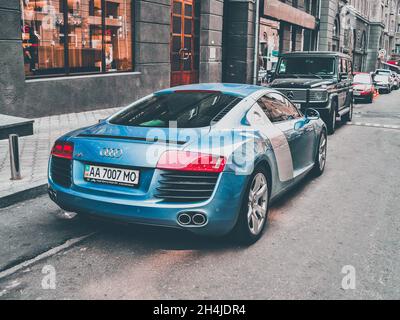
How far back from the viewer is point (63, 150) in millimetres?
4496

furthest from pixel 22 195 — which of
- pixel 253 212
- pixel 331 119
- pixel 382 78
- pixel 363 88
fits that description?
pixel 382 78

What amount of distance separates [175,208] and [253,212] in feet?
2.99

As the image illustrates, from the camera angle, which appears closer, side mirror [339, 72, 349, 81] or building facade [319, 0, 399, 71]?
side mirror [339, 72, 349, 81]

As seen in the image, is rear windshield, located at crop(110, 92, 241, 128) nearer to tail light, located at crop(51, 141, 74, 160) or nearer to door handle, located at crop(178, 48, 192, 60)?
tail light, located at crop(51, 141, 74, 160)

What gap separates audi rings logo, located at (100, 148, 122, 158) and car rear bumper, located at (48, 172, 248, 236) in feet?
1.13

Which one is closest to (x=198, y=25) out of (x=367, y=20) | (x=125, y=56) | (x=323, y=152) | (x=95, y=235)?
(x=125, y=56)

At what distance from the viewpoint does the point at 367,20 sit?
57.9 meters

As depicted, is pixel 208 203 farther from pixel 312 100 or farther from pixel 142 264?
pixel 312 100

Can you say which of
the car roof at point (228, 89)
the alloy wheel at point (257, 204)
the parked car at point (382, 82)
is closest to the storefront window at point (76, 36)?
the car roof at point (228, 89)

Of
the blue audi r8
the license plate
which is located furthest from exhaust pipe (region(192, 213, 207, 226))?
the license plate

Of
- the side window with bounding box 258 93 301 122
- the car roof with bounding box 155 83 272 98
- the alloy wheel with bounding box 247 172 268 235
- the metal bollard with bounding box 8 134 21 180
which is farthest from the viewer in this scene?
the metal bollard with bounding box 8 134 21 180

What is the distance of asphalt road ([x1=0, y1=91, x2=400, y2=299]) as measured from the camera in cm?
365

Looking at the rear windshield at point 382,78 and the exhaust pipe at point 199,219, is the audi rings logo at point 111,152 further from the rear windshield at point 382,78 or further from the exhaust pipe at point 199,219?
the rear windshield at point 382,78

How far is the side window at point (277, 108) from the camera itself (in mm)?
5477
